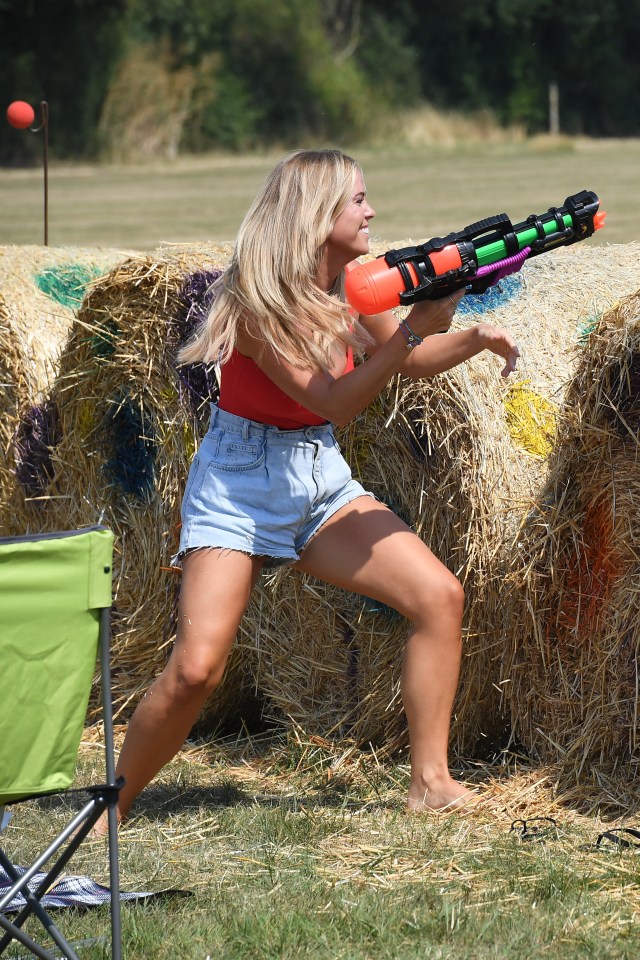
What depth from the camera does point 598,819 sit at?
3605mm

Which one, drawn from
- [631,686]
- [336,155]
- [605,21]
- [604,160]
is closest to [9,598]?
[336,155]

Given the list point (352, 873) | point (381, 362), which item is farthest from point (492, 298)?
point (352, 873)

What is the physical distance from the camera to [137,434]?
4848 mm

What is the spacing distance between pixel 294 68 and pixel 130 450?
3709cm

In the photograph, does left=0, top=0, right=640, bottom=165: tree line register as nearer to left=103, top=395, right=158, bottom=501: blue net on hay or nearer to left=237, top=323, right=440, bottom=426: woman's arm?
left=103, top=395, right=158, bottom=501: blue net on hay

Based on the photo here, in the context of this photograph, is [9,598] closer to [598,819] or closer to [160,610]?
[598,819]

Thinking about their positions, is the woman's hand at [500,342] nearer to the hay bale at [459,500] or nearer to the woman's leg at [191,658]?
the hay bale at [459,500]

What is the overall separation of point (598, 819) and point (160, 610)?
1849 millimetres

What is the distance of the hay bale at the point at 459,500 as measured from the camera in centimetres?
402

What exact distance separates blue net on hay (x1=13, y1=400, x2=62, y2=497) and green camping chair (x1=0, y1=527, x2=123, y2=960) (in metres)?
2.61

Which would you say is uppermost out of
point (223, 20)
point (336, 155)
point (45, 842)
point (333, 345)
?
point (223, 20)

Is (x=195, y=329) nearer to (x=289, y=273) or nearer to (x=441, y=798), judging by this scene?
(x=289, y=273)

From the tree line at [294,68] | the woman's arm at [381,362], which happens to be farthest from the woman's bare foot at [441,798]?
the tree line at [294,68]

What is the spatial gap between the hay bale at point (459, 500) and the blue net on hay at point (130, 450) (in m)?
0.64
